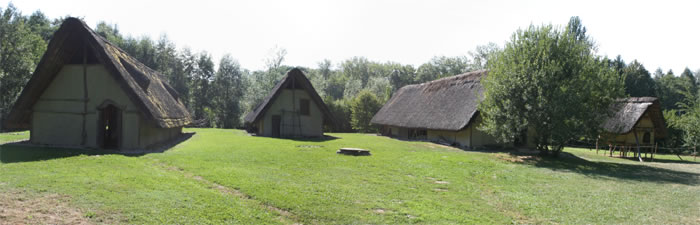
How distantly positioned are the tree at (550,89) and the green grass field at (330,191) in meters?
3.61

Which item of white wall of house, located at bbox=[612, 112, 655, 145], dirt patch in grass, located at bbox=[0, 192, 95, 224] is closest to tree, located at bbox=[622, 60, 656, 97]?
white wall of house, located at bbox=[612, 112, 655, 145]

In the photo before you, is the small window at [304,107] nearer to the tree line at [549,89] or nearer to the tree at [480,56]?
the tree line at [549,89]

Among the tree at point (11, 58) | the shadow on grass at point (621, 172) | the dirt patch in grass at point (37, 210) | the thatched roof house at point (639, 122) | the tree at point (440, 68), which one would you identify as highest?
the tree at point (440, 68)

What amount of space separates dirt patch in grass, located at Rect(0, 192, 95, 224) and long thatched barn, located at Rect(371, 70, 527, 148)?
20692 millimetres

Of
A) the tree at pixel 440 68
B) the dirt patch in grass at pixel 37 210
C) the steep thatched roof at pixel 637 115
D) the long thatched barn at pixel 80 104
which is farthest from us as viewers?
the tree at pixel 440 68

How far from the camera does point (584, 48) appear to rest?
19.8 metres

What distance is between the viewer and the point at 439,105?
3069 cm

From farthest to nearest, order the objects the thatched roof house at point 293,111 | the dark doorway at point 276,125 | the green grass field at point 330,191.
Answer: the dark doorway at point 276,125
the thatched roof house at point 293,111
the green grass field at point 330,191

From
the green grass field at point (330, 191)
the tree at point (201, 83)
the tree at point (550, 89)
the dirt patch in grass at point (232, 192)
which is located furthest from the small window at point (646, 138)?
the tree at point (201, 83)

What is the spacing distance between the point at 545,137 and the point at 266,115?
20255 millimetres

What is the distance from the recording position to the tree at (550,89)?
18.7 m

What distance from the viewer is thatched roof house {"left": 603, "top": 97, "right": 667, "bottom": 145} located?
25.6 m

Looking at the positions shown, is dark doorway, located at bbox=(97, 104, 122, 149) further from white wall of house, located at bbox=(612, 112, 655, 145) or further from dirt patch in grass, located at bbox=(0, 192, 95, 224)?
white wall of house, located at bbox=(612, 112, 655, 145)

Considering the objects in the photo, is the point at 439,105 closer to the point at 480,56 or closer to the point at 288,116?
the point at 288,116
